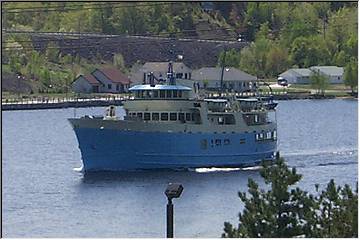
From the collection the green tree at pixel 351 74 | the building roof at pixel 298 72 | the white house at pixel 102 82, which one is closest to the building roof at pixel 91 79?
the white house at pixel 102 82

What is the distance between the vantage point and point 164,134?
1997 cm

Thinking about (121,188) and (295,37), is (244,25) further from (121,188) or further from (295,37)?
(121,188)

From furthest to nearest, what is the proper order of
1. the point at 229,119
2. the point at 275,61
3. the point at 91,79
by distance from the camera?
the point at 275,61, the point at 91,79, the point at 229,119

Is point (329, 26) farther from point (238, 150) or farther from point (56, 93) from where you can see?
point (238, 150)

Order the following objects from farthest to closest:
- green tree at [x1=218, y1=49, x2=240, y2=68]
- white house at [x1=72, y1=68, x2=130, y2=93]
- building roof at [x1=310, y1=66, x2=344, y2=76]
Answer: building roof at [x1=310, y1=66, x2=344, y2=76] → green tree at [x1=218, y1=49, x2=240, y2=68] → white house at [x1=72, y1=68, x2=130, y2=93]

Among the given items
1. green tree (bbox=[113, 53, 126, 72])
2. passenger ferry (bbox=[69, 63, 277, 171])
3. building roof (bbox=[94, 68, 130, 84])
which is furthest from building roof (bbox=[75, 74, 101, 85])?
passenger ferry (bbox=[69, 63, 277, 171])

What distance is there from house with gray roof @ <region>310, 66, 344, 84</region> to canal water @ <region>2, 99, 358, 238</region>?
18067 millimetres

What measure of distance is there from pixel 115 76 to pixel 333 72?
935cm

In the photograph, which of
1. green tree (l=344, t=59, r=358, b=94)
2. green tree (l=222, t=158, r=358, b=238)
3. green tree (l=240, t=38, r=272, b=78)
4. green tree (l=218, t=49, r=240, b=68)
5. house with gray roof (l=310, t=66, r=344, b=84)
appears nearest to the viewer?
green tree (l=222, t=158, r=358, b=238)

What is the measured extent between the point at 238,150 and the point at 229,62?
992 inches

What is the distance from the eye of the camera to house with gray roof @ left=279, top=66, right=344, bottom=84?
4712cm

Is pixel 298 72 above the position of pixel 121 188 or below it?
above

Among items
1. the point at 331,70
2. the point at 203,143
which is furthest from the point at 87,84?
the point at 203,143

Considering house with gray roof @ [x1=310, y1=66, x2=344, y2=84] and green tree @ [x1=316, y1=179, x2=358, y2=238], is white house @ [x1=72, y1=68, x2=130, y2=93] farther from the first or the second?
green tree @ [x1=316, y1=179, x2=358, y2=238]
